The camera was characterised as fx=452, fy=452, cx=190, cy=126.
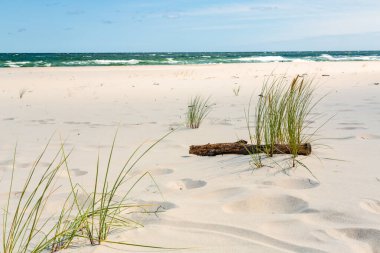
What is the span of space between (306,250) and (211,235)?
358 mm

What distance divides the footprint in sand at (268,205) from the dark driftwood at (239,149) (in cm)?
67

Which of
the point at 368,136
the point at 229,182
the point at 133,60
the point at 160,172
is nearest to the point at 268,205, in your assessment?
the point at 229,182

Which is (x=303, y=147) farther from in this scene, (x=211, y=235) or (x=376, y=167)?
(x=211, y=235)

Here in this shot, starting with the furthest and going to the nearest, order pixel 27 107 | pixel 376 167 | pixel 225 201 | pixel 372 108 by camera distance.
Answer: pixel 27 107 < pixel 372 108 < pixel 376 167 < pixel 225 201

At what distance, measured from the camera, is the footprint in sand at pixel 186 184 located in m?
2.44

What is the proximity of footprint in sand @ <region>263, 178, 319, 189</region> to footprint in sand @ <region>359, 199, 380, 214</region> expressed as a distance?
0.31 m

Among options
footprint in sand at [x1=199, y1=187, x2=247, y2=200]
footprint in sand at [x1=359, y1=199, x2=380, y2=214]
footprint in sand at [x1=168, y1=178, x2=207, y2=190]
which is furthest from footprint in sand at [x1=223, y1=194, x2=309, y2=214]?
footprint in sand at [x1=168, y1=178, x2=207, y2=190]

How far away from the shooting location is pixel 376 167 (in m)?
2.60

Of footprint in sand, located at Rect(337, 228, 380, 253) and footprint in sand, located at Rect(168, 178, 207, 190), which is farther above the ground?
footprint in sand, located at Rect(337, 228, 380, 253)

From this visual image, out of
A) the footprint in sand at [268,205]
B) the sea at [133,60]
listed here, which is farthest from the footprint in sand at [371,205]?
the sea at [133,60]

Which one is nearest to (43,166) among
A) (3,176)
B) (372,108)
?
(3,176)

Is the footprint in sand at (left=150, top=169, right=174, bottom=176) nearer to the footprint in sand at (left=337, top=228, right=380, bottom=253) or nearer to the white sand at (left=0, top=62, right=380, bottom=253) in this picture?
the white sand at (left=0, top=62, right=380, bottom=253)

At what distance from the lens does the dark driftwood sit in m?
2.80

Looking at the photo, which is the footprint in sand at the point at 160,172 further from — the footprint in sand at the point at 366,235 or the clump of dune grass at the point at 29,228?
the footprint in sand at the point at 366,235
